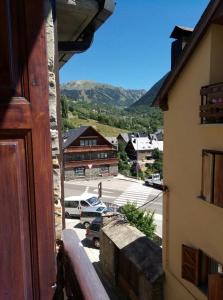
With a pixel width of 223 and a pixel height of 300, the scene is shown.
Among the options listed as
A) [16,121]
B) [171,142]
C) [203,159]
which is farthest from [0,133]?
[171,142]

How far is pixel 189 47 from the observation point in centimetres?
596

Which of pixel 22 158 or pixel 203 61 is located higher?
pixel 203 61

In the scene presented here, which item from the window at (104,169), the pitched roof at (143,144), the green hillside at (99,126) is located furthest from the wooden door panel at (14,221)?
the green hillside at (99,126)

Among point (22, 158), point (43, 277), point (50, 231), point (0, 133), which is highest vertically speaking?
point (0, 133)

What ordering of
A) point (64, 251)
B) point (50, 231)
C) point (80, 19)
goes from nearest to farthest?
point (50, 231), point (64, 251), point (80, 19)

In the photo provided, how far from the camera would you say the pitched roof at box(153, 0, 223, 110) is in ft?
17.5

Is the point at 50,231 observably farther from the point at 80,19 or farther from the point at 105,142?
the point at 105,142

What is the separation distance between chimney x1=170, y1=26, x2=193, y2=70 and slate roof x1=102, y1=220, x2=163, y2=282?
5334mm

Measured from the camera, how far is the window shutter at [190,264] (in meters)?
6.22

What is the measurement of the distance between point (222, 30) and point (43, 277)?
5.41m

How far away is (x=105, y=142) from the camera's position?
33875 mm

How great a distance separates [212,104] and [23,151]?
4.38m

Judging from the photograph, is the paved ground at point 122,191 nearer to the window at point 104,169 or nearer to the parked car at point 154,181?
the parked car at point 154,181

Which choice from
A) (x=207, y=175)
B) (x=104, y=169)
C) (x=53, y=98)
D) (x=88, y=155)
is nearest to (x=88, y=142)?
(x=88, y=155)
